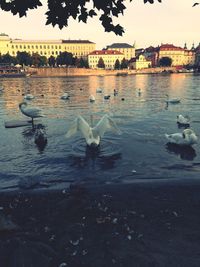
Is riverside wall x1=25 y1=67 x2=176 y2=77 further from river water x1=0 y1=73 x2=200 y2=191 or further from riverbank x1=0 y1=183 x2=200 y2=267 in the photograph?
riverbank x1=0 y1=183 x2=200 y2=267

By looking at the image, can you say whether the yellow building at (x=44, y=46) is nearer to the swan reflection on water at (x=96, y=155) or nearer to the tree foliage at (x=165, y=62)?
the tree foliage at (x=165, y=62)

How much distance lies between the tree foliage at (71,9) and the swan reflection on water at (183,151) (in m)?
6.08

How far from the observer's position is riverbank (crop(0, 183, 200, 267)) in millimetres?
5012

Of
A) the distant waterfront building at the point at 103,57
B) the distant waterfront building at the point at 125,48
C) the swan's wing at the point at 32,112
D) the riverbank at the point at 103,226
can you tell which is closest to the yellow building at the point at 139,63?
the distant waterfront building at the point at 103,57

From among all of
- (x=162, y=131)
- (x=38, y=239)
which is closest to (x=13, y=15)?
(x=38, y=239)

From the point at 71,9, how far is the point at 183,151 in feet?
23.3

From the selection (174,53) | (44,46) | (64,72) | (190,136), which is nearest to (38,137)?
(190,136)

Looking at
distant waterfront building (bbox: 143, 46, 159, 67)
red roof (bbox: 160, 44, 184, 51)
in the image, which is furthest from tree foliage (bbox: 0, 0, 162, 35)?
red roof (bbox: 160, 44, 184, 51)

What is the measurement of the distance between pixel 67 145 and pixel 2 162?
264 cm

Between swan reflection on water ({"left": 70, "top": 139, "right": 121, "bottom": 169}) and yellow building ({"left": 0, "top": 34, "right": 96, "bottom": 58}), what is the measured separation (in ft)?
556

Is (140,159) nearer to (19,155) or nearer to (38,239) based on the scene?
(19,155)

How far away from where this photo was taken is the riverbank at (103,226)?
5012 mm

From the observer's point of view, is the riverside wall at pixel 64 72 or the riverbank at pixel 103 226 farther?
the riverside wall at pixel 64 72

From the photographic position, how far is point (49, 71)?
123m
